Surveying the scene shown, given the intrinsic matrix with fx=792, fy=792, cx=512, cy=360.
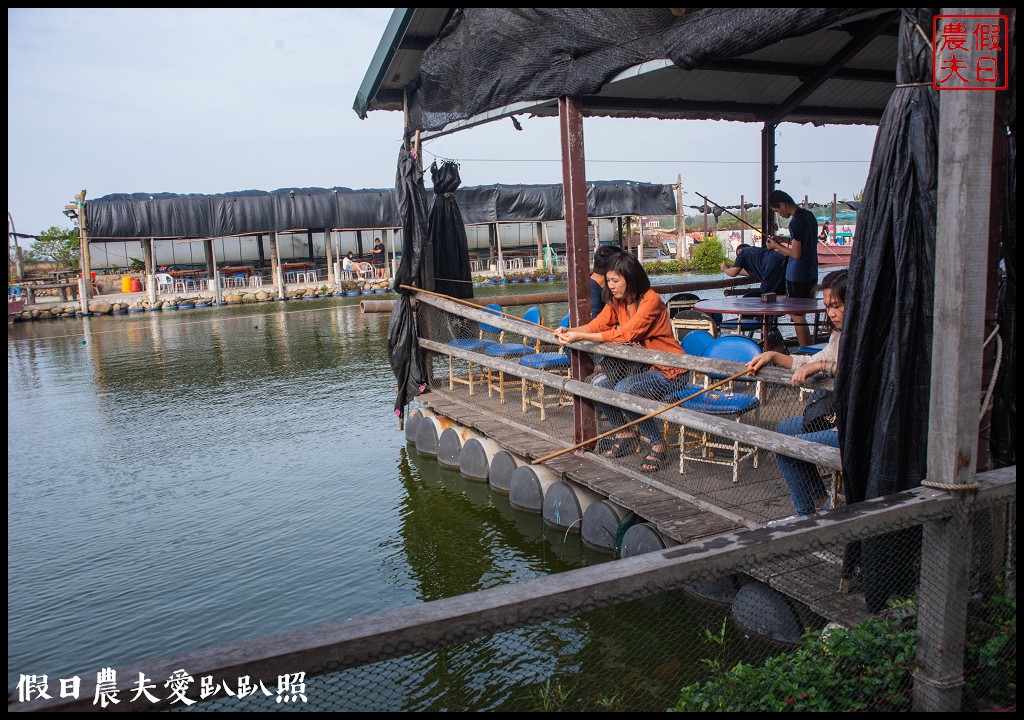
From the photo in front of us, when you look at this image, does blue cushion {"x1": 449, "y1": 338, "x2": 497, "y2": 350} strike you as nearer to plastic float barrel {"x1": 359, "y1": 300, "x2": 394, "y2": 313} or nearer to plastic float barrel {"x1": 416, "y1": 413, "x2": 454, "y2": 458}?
plastic float barrel {"x1": 359, "y1": 300, "x2": 394, "y2": 313}

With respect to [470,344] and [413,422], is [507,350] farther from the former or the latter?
[413,422]

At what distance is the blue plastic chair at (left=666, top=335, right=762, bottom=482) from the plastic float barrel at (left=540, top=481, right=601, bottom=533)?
3.00 ft

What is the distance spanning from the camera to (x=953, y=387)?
9.81 ft

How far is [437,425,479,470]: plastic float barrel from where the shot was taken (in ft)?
29.1

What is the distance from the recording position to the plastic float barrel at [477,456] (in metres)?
8.23

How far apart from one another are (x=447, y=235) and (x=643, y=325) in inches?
184

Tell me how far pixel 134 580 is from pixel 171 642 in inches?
49.5

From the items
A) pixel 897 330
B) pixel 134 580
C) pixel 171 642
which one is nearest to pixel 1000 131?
pixel 897 330

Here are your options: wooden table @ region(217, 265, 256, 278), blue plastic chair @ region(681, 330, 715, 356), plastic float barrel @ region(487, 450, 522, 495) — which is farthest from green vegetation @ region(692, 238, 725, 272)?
blue plastic chair @ region(681, 330, 715, 356)

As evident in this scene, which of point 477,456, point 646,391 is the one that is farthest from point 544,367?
point 646,391

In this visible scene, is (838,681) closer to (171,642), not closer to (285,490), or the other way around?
(171,642)

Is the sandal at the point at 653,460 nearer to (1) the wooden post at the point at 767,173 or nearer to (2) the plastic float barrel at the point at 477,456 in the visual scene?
(2) the plastic float barrel at the point at 477,456

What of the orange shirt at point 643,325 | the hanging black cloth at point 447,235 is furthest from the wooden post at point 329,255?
the orange shirt at point 643,325

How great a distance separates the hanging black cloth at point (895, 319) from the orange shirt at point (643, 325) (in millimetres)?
2248
